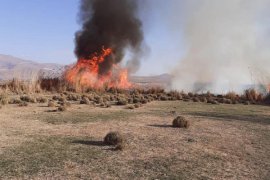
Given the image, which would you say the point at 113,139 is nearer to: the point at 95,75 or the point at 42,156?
the point at 42,156

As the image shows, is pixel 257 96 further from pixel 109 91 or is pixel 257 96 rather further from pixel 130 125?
pixel 130 125

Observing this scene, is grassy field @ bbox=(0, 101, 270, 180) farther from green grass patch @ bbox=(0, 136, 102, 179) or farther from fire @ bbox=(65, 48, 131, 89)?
fire @ bbox=(65, 48, 131, 89)

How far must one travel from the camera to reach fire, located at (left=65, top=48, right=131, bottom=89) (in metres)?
39.8

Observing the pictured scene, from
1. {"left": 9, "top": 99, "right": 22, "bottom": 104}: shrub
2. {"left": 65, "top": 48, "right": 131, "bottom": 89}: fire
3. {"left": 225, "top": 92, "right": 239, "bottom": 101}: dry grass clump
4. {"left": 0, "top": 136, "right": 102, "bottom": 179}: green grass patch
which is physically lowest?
{"left": 0, "top": 136, "right": 102, "bottom": 179}: green grass patch

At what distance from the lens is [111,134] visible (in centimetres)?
1330

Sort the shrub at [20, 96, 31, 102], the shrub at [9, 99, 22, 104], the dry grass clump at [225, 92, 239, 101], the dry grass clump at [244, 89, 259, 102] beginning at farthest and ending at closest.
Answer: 1. the dry grass clump at [225, 92, 239, 101]
2. the dry grass clump at [244, 89, 259, 102]
3. the shrub at [20, 96, 31, 102]
4. the shrub at [9, 99, 22, 104]

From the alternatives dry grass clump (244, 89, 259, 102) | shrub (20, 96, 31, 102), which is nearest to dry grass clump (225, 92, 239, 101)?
dry grass clump (244, 89, 259, 102)

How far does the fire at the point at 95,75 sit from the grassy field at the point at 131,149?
65.2 ft

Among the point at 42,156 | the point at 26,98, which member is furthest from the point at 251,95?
the point at 42,156

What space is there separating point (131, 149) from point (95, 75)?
97.7 ft

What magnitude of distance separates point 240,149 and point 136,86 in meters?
32.6

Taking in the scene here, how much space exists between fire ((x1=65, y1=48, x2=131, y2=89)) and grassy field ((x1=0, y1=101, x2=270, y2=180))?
65.2 feet

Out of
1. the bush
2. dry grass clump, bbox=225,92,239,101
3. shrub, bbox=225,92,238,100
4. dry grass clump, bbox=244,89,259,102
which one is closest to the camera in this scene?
the bush

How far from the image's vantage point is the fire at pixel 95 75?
39.8 metres
